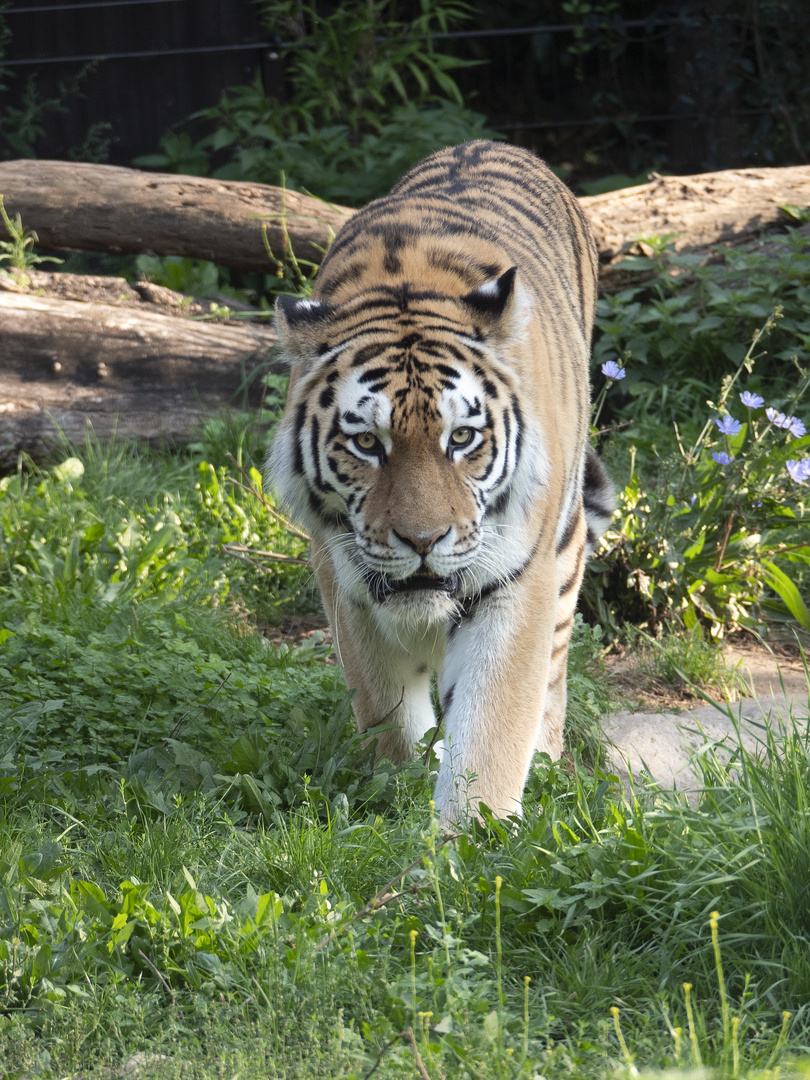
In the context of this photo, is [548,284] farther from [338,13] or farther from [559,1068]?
[338,13]

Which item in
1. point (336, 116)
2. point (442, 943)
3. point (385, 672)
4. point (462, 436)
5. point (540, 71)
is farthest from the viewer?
point (540, 71)

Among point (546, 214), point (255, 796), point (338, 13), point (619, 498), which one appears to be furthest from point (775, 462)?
point (338, 13)

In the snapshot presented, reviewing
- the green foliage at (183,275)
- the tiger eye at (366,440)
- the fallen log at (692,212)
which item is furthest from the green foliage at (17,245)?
the tiger eye at (366,440)

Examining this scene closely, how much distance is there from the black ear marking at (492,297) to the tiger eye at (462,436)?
1.15 feet

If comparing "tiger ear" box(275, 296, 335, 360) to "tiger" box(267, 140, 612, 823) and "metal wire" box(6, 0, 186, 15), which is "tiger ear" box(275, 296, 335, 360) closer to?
"tiger" box(267, 140, 612, 823)

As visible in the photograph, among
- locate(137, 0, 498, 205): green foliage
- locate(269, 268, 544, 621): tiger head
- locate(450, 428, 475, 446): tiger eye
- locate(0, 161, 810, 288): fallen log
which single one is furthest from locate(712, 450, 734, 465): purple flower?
locate(137, 0, 498, 205): green foliage

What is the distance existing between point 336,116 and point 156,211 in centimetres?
284

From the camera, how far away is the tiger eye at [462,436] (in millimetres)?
2705

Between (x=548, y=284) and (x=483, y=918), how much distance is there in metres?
2.16

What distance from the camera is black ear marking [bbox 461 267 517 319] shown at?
2809 millimetres

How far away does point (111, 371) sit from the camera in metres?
5.84

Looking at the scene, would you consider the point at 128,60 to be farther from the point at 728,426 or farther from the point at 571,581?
the point at 571,581

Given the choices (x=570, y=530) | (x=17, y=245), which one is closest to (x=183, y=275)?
(x=17, y=245)

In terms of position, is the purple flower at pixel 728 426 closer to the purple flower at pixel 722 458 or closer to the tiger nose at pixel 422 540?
the purple flower at pixel 722 458
